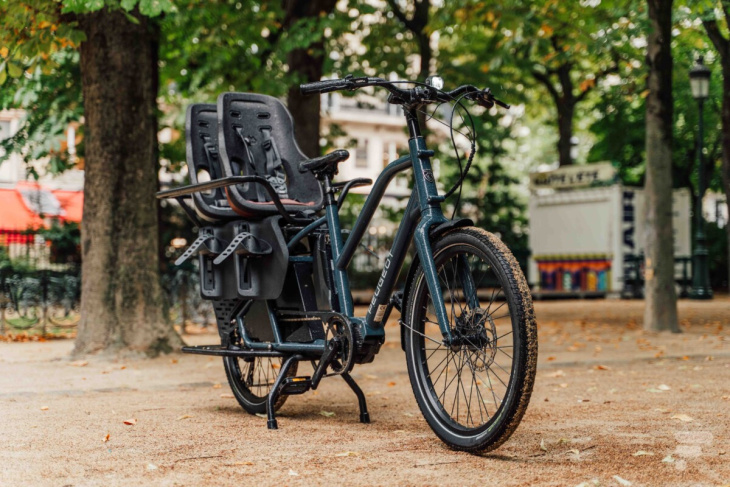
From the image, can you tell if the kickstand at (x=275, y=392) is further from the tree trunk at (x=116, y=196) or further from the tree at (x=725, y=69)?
the tree at (x=725, y=69)

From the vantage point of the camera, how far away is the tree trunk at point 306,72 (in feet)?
49.0

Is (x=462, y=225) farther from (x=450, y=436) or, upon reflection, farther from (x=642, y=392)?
(x=642, y=392)

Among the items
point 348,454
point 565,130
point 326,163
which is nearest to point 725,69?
point 326,163

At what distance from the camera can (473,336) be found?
4441 millimetres

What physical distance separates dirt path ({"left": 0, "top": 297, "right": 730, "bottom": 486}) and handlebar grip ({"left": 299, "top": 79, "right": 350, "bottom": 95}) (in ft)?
6.02

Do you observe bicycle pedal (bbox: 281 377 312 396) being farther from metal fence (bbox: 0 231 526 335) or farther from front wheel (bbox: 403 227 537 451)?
metal fence (bbox: 0 231 526 335)

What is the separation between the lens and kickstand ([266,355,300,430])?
5323 millimetres

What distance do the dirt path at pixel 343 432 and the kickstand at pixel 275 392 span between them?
0.31 ft

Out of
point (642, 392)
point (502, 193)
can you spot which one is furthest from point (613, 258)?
point (642, 392)

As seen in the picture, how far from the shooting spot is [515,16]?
14.7 meters

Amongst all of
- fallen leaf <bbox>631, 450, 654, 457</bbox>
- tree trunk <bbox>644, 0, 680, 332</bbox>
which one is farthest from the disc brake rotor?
tree trunk <bbox>644, 0, 680, 332</bbox>

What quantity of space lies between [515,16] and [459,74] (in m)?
4.94

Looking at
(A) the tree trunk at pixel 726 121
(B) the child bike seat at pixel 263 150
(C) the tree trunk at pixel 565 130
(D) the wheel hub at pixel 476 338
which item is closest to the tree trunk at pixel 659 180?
(A) the tree trunk at pixel 726 121

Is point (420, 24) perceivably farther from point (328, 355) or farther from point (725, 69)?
point (328, 355)
